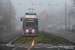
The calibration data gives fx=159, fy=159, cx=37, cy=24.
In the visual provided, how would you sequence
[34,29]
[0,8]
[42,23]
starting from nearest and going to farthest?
[34,29]
[0,8]
[42,23]

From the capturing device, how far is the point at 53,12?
122 m

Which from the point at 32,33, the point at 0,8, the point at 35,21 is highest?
the point at 0,8

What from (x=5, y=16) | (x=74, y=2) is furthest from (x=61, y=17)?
(x=74, y=2)

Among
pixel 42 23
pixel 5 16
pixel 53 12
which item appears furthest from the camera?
pixel 53 12

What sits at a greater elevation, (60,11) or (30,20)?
(60,11)

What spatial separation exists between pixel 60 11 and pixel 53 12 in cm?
715

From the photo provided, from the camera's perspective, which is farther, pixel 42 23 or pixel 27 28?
pixel 42 23

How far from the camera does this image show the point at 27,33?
82.8 ft

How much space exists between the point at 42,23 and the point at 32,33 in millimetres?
82609

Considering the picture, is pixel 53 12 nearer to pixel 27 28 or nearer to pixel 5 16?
pixel 5 16

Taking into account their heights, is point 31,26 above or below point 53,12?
below

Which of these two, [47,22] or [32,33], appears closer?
[32,33]

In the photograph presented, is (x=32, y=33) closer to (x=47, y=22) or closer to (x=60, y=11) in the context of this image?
(x=47, y=22)

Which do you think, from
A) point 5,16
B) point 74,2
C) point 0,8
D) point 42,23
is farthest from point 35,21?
point 42,23
